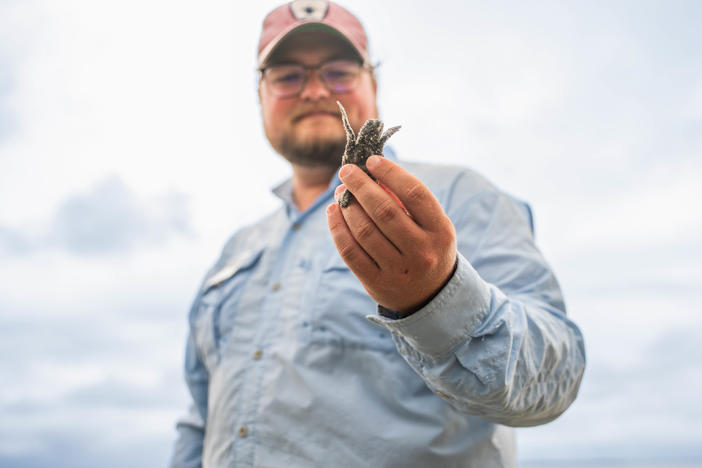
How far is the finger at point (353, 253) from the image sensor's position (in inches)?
69.4

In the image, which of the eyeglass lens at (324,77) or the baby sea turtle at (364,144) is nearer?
the baby sea turtle at (364,144)

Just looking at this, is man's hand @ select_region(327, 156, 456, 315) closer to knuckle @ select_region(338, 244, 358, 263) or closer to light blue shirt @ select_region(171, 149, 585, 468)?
knuckle @ select_region(338, 244, 358, 263)

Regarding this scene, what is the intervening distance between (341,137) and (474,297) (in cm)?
188

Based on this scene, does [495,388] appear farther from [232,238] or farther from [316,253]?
[232,238]

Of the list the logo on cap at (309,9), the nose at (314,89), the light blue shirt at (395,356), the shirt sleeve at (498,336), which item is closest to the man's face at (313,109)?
the nose at (314,89)

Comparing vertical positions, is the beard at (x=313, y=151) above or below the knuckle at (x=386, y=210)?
above

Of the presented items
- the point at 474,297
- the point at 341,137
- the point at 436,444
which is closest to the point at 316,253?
the point at 341,137

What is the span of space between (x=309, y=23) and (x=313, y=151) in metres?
0.84

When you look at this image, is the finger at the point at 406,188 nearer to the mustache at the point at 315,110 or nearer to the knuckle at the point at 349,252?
the knuckle at the point at 349,252

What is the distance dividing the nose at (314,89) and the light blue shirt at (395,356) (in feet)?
1.87

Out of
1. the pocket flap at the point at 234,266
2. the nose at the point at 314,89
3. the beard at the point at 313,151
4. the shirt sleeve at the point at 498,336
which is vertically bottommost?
the shirt sleeve at the point at 498,336

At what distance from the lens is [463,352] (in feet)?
6.78

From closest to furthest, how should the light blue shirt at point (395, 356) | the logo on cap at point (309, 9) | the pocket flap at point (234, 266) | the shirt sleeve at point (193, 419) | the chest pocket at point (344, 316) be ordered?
the light blue shirt at point (395, 356) → the chest pocket at point (344, 316) → the logo on cap at point (309, 9) → the pocket flap at point (234, 266) → the shirt sleeve at point (193, 419)

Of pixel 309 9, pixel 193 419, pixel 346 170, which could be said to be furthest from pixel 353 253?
pixel 193 419
